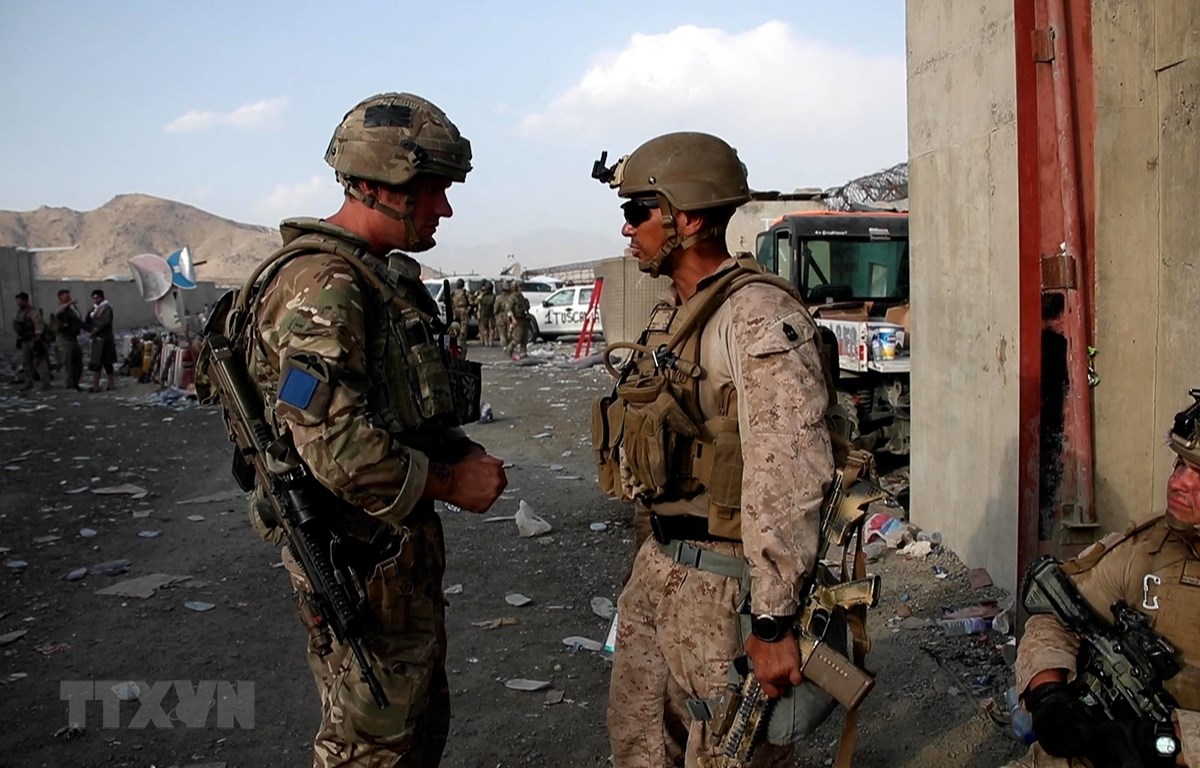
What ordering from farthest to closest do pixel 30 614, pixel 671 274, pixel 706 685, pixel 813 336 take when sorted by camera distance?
pixel 30 614
pixel 671 274
pixel 706 685
pixel 813 336

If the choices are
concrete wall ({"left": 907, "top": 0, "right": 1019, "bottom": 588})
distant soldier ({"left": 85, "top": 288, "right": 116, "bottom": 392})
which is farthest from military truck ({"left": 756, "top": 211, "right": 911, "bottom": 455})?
distant soldier ({"left": 85, "top": 288, "right": 116, "bottom": 392})

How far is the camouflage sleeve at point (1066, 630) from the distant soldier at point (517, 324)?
17056 millimetres

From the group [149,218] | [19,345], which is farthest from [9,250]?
[149,218]

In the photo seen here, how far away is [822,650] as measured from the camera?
1.92m

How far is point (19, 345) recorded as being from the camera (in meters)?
14.6

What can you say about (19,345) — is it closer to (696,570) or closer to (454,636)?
(454,636)

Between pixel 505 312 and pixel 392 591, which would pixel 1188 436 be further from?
pixel 505 312

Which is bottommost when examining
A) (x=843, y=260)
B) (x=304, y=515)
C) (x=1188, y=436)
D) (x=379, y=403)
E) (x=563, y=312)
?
(x=304, y=515)

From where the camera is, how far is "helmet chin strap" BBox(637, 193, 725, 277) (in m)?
2.19

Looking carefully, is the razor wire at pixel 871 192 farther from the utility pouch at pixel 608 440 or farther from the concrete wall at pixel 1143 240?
the utility pouch at pixel 608 440

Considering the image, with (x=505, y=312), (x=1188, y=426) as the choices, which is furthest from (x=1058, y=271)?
(x=505, y=312)

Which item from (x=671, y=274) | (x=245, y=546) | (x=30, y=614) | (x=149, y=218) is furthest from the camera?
(x=149, y=218)

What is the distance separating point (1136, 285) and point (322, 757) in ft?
10.7

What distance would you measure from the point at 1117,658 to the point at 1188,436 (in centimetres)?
55
